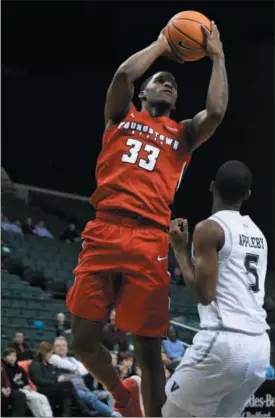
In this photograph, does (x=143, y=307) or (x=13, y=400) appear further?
(x=13, y=400)

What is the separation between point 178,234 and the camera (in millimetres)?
3805

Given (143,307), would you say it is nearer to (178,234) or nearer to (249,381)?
A: (178,234)

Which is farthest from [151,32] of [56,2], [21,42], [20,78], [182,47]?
[182,47]

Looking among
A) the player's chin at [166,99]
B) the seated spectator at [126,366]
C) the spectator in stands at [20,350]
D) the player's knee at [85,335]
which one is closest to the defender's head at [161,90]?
the player's chin at [166,99]

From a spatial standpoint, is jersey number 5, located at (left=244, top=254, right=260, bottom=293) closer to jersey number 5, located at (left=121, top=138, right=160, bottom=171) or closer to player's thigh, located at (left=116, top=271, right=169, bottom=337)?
player's thigh, located at (left=116, top=271, right=169, bottom=337)

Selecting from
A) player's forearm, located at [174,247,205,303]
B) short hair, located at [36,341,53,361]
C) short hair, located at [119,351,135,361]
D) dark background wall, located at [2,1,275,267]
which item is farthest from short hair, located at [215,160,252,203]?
dark background wall, located at [2,1,275,267]

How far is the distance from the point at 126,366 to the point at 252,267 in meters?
6.35

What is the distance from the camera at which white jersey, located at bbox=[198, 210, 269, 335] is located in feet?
12.1

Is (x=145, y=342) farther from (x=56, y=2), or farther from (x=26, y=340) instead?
(x=56, y=2)

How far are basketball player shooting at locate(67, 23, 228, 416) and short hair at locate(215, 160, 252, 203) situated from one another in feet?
1.66

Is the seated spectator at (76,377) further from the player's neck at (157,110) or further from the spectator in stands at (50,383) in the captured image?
the player's neck at (157,110)

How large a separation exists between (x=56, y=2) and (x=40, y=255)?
5.00 m

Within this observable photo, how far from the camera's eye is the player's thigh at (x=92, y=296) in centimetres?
420

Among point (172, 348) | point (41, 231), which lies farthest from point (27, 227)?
point (172, 348)
